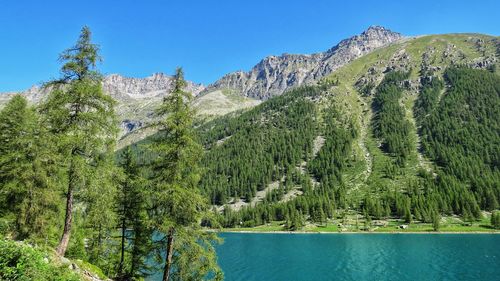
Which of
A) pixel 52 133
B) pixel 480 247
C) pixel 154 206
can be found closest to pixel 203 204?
pixel 154 206

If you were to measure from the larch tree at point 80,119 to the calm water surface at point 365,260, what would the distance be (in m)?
52.8

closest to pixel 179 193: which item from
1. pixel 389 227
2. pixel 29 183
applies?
pixel 29 183

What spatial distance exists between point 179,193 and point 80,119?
30.6ft

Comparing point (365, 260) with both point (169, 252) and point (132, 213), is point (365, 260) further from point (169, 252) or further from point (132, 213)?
point (169, 252)

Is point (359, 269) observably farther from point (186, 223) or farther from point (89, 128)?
point (89, 128)

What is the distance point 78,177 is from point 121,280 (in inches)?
574

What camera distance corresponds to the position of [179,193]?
2442cm

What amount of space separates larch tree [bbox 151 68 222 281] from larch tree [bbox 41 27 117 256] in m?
4.17

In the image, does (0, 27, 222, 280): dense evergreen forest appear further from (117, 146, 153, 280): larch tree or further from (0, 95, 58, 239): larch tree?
(117, 146, 153, 280): larch tree

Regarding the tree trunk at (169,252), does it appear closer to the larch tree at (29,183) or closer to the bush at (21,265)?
the bush at (21,265)

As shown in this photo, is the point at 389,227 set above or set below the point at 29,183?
below

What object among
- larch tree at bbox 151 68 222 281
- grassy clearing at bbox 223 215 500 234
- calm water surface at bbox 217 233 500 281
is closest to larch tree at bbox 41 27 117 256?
larch tree at bbox 151 68 222 281

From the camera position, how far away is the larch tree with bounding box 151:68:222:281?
80.5 ft

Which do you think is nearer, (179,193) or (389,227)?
(179,193)
